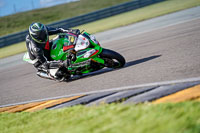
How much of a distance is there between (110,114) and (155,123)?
2.85ft

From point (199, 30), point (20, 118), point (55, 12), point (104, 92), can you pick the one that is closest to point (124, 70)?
point (104, 92)

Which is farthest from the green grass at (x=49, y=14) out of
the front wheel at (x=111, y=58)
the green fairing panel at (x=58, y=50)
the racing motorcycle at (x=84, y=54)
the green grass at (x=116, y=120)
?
the green grass at (x=116, y=120)

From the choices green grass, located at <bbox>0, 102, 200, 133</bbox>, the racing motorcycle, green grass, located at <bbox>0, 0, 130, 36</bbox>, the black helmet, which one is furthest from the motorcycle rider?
green grass, located at <bbox>0, 0, 130, 36</bbox>

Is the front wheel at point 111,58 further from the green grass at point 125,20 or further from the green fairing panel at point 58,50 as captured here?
the green grass at point 125,20

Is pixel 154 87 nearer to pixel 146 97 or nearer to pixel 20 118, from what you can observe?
pixel 146 97

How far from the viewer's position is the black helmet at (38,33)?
768 cm

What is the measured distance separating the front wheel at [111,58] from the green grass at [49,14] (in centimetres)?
3492

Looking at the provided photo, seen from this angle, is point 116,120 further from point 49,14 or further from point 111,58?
point 49,14

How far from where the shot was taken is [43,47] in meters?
7.98

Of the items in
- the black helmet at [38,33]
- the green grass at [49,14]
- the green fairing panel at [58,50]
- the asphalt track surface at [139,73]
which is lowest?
the green grass at [49,14]

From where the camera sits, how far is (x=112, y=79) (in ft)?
22.1

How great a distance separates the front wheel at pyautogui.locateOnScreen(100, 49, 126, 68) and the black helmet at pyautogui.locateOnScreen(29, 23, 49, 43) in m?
1.60

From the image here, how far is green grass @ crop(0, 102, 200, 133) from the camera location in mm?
3023

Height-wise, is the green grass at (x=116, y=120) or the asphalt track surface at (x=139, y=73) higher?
the green grass at (x=116, y=120)
